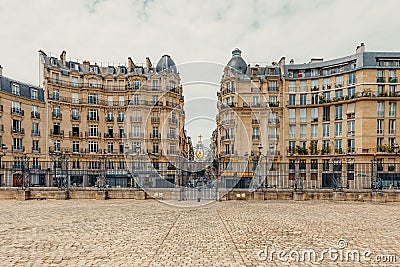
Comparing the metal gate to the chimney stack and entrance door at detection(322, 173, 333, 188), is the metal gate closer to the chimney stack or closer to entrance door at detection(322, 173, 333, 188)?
entrance door at detection(322, 173, 333, 188)

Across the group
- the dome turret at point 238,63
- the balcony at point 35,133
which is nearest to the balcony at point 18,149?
the balcony at point 35,133

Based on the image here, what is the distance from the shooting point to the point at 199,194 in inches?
729

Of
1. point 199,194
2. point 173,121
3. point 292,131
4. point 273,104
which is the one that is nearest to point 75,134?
point 173,121

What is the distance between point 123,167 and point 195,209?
96.8 feet

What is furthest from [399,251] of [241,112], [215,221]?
[241,112]

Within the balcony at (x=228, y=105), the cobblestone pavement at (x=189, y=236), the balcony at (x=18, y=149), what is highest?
the balcony at (x=228, y=105)

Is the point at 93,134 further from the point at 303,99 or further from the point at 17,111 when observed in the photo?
the point at 303,99

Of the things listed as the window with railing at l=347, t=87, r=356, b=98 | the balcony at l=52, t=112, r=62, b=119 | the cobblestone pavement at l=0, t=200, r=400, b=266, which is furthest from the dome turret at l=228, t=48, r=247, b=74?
the cobblestone pavement at l=0, t=200, r=400, b=266

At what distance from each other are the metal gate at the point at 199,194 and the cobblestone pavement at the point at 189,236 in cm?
431

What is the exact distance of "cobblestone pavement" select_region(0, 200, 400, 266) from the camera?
6.81 metres

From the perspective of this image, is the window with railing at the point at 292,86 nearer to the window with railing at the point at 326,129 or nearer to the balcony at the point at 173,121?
the window with railing at the point at 326,129

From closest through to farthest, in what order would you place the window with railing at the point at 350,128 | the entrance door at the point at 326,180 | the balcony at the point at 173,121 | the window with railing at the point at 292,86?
the entrance door at the point at 326,180 → the window with railing at the point at 350,128 → the window with railing at the point at 292,86 → the balcony at the point at 173,121

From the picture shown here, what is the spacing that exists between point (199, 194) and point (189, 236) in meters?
9.65

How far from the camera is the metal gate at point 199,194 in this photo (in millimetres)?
18250
